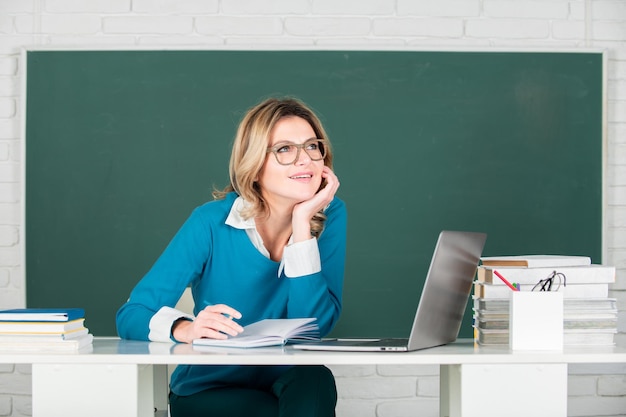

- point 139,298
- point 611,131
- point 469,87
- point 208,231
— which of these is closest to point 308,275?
point 208,231

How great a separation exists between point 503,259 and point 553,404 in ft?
1.25

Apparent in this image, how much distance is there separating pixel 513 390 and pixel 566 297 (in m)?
0.31

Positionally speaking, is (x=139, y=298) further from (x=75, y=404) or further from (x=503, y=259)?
(x=503, y=259)

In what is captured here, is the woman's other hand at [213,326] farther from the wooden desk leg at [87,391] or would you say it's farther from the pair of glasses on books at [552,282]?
the pair of glasses on books at [552,282]

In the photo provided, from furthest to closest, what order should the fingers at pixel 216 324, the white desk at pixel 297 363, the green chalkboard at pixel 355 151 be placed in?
1. the green chalkboard at pixel 355 151
2. the fingers at pixel 216 324
3. the white desk at pixel 297 363

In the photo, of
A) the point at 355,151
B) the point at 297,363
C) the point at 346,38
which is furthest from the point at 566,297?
the point at 346,38

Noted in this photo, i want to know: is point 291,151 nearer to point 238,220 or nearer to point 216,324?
point 238,220

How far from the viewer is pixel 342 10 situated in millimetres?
3361

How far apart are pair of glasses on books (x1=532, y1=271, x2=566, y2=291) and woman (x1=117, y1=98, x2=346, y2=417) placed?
513 mm

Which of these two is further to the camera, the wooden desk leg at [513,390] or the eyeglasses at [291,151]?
the eyeglasses at [291,151]

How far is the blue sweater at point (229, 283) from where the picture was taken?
1.82 m

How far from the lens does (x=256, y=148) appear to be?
200 centimetres

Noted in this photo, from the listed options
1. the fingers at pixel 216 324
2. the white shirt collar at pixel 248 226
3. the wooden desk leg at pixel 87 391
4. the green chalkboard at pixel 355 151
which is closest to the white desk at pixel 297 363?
the wooden desk leg at pixel 87 391

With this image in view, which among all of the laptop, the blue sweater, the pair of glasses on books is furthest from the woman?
the pair of glasses on books
